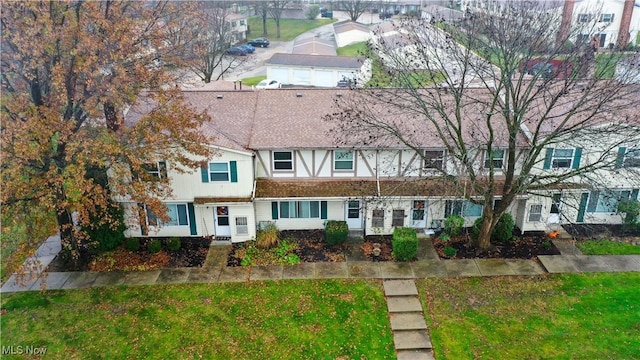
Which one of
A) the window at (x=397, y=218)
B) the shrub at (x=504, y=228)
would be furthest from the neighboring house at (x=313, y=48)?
the shrub at (x=504, y=228)

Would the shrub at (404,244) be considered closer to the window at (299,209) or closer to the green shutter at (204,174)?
the window at (299,209)

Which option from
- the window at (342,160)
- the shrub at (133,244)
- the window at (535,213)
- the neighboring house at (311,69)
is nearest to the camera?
the shrub at (133,244)

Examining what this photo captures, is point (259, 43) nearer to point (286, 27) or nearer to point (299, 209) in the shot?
point (286, 27)

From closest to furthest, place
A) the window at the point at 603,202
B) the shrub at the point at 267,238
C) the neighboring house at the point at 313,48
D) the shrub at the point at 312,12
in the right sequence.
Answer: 1. the shrub at the point at 267,238
2. the window at the point at 603,202
3. the neighboring house at the point at 313,48
4. the shrub at the point at 312,12

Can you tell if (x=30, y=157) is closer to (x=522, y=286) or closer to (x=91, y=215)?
(x=91, y=215)

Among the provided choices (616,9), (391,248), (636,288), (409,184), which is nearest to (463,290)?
(391,248)

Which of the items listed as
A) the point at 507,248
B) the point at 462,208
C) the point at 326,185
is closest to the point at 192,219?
the point at 326,185

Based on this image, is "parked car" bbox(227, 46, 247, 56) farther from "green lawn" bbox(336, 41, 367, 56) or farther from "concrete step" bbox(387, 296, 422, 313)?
"concrete step" bbox(387, 296, 422, 313)
